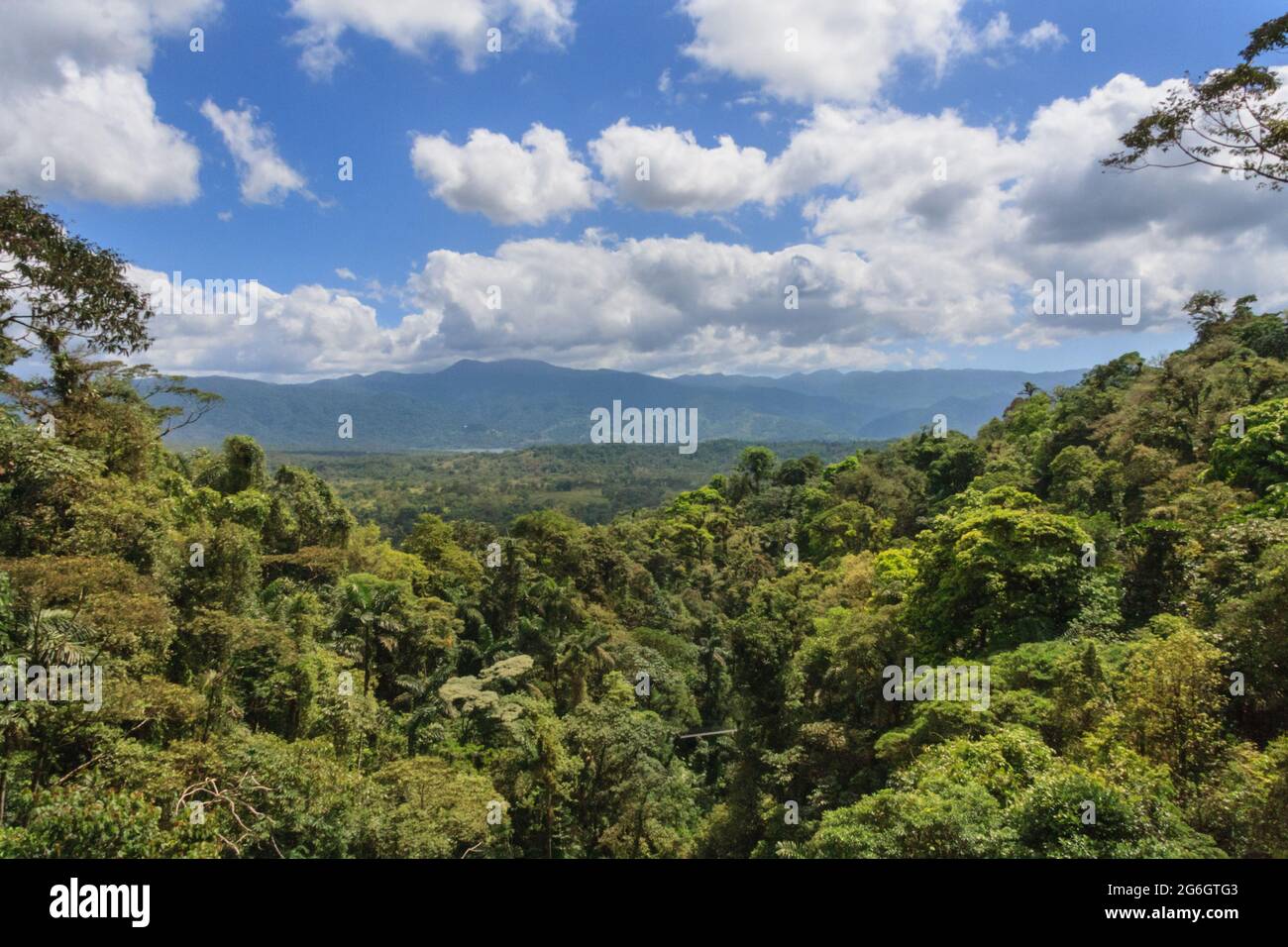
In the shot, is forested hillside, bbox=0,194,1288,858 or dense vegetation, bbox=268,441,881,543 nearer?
forested hillside, bbox=0,194,1288,858

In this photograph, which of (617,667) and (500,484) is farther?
(500,484)

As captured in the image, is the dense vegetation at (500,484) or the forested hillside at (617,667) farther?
the dense vegetation at (500,484)

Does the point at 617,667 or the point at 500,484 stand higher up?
the point at 500,484

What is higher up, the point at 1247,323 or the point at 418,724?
the point at 1247,323
